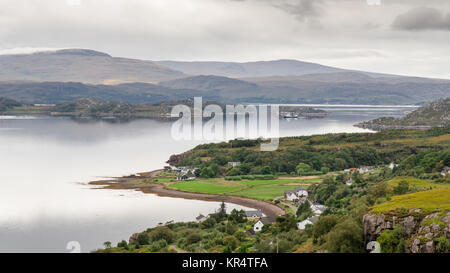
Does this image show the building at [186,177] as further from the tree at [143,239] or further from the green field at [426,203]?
the green field at [426,203]

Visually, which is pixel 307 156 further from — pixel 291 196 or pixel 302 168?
pixel 291 196

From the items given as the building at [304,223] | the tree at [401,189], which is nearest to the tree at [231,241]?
the building at [304,223]

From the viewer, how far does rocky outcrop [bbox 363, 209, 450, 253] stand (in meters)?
12.9

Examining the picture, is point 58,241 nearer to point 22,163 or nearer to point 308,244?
point 308,244

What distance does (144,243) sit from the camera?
21938mm

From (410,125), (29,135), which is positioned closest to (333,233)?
(29,135)

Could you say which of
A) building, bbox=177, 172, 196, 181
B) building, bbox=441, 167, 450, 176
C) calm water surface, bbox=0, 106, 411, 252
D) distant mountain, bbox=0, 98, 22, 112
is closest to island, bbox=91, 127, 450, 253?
building, bbox=441, 167, 450, 176

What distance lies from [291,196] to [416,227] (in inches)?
768

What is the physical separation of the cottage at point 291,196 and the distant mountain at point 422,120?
67072mm

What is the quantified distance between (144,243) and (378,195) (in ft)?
34.1

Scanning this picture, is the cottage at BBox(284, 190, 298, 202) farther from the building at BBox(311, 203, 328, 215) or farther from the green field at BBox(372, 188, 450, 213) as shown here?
the green field at BBox(372, 188, 450, 213)

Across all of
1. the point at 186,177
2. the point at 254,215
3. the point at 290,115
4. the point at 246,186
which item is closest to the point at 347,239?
the point at 254,215

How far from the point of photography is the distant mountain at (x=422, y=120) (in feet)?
317

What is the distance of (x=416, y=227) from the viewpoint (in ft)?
46.0
